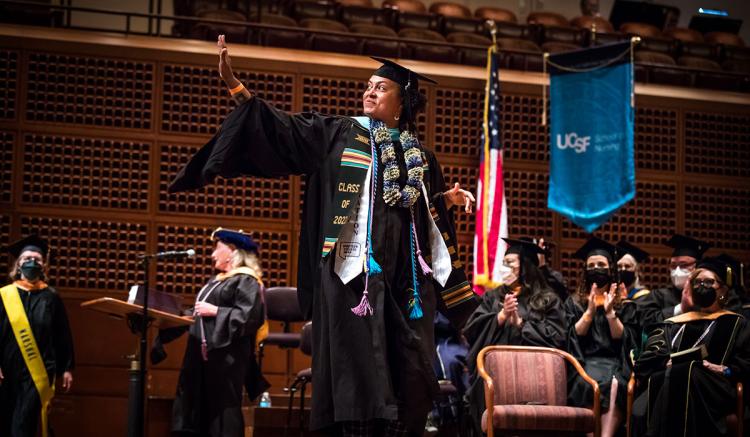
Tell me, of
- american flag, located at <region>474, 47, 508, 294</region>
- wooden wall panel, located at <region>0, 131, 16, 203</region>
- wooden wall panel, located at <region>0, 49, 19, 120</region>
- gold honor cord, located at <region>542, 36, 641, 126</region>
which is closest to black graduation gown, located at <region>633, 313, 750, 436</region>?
american flag, located at <region>474, 47, 508, 294</region>

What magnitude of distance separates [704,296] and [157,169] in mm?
5609

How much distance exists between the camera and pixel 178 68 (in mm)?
9953

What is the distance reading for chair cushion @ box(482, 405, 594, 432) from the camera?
6215 millimetres

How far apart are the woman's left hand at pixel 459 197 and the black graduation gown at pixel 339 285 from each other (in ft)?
0.23

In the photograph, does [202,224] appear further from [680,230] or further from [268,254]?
[680,230]

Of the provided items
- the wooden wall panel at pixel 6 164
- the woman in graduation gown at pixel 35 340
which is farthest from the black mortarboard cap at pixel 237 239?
the wooden wall panel at pixel 6 164

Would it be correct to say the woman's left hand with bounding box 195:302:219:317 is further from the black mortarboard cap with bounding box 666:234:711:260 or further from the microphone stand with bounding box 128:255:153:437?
the black mortarboard cap with bounding box 666:234:711:260

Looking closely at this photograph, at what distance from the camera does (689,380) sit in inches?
249

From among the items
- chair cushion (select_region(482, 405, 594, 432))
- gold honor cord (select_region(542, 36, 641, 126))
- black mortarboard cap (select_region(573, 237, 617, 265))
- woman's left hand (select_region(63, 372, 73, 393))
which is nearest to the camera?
chair cushion (select_region(482, 405, 594, 432))

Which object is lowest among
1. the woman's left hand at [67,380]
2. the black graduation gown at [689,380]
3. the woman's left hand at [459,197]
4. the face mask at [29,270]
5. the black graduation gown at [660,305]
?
the woman's left hand at [67,380]

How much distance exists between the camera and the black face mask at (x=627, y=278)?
858 cm

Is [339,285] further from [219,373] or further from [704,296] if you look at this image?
[219,373]

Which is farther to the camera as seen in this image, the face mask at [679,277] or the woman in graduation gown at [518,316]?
the face mask at [679,277]

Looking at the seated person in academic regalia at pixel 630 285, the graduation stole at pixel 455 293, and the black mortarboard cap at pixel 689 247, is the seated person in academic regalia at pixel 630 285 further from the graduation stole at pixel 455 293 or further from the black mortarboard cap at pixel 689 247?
the graduation stole at pixel 455 293
